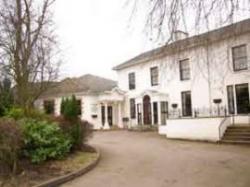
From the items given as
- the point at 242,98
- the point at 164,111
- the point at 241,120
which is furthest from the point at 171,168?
the point at 164,111

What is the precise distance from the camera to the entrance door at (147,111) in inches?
1101

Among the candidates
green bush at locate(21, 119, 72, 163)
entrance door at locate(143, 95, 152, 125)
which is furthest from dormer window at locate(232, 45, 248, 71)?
green bush at locate(21, 119, 72, 163)

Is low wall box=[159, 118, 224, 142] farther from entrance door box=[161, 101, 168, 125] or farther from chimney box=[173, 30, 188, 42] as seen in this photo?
chimney box=[173, 30, 188, 42]

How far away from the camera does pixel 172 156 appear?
547 inches

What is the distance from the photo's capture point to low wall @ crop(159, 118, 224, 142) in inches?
747

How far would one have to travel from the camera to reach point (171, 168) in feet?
37.1

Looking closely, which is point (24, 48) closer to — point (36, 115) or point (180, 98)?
point (36, 115)

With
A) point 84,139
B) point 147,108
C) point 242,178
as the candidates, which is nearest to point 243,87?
point 147,108

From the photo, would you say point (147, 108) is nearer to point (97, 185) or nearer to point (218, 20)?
point (97, 185)

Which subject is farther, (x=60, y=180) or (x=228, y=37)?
(x=60, y=180)

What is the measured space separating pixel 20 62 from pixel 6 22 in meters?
2.06

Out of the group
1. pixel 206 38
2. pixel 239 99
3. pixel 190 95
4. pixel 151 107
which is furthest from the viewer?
pixel 151 107

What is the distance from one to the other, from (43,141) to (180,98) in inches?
615

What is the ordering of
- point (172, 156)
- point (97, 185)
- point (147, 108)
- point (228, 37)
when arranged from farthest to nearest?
1. point (147, 108)
2. point (172, 156)
3. point (97, 185)
4. point (228, 37)
